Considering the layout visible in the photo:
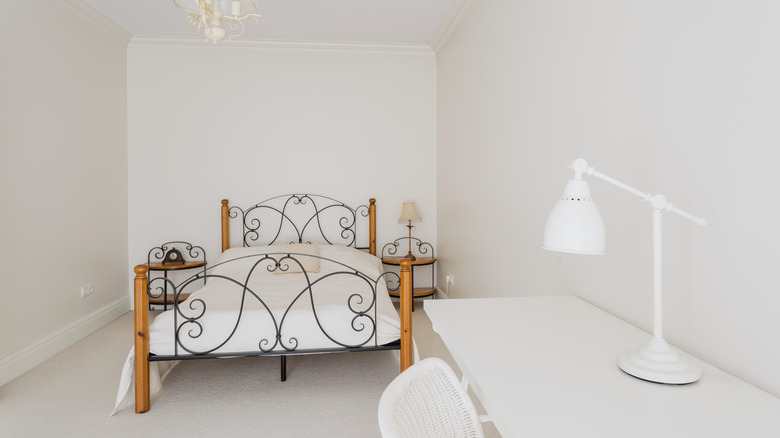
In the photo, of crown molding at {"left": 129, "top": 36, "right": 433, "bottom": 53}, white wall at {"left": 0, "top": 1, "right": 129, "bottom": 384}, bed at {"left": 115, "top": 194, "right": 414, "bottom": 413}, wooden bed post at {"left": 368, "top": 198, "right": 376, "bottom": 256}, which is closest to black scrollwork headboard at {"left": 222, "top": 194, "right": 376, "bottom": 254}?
wooden bed post at {"left": 368, "top": 198, "right": 376, "bottom": 256}

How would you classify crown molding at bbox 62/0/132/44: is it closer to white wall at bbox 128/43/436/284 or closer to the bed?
white wall at bbox 128/43/436/284

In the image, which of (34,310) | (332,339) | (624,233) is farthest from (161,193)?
(624,233)

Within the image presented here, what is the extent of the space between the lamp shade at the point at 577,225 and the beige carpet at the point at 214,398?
1.50m

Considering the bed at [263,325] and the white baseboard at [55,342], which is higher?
the bed at [263,325]

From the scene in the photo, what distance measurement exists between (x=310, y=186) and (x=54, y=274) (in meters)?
2.13

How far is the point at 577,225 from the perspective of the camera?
950mm

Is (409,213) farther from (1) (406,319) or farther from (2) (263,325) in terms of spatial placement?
(2) (263,325)

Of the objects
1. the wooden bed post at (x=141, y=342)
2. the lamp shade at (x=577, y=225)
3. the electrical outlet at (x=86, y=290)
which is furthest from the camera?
the electrical outlet at (x=86, y=290)

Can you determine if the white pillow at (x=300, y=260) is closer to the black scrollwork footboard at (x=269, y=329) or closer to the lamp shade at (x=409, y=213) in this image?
the lamp shade at (x=409, y=213)

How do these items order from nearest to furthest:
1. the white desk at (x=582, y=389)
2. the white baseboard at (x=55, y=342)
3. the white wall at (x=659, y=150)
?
the white desk at (x=582, y=389) → the white wall at (x=659, y=150) → the white baseboard at (x=55, y=342)

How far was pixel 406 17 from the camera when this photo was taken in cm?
373

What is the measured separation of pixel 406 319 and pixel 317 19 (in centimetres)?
265

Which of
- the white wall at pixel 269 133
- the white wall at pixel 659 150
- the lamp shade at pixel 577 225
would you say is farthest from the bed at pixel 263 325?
the white wall at pixel 269 133

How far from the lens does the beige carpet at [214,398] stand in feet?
7.07
